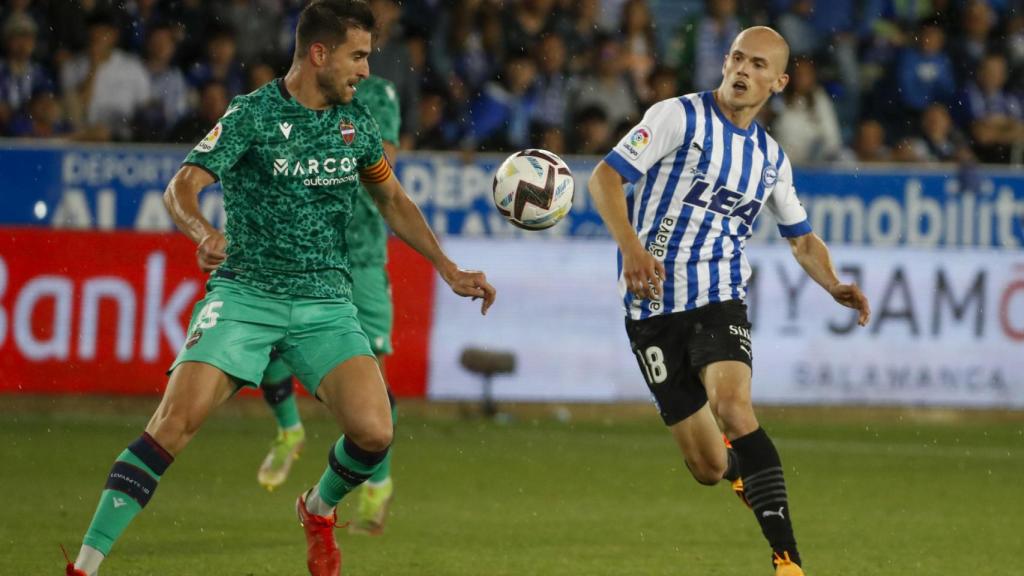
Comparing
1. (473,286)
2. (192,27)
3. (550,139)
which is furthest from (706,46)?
(473,286)

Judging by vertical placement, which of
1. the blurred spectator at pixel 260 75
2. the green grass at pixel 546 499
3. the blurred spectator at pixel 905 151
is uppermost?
Result: the blurred spectator at pixel 260 75

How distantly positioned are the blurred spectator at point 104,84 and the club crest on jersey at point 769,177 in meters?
7.87

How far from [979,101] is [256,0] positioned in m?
6.57

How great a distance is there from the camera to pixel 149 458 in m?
5.77

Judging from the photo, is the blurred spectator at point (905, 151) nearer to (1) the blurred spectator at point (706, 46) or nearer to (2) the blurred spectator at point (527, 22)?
(1) the blurred spectator at point (706, 46)

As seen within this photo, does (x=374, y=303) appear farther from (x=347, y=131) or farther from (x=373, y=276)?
(x=347, y=131)

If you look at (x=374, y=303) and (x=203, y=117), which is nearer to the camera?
(x=374, y=303)

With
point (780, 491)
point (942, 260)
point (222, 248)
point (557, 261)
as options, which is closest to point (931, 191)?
point (942, 260)

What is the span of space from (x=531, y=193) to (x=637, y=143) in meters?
0.51

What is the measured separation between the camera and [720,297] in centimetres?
696

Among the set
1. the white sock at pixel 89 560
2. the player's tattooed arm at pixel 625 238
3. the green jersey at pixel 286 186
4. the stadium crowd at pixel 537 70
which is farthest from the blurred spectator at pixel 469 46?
the white sock at pixel 89 560

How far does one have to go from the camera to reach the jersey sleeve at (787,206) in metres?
7.16

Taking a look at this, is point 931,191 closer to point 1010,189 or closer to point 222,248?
point 1010,189

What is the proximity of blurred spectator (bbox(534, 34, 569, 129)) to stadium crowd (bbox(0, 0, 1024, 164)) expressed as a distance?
0.01m
